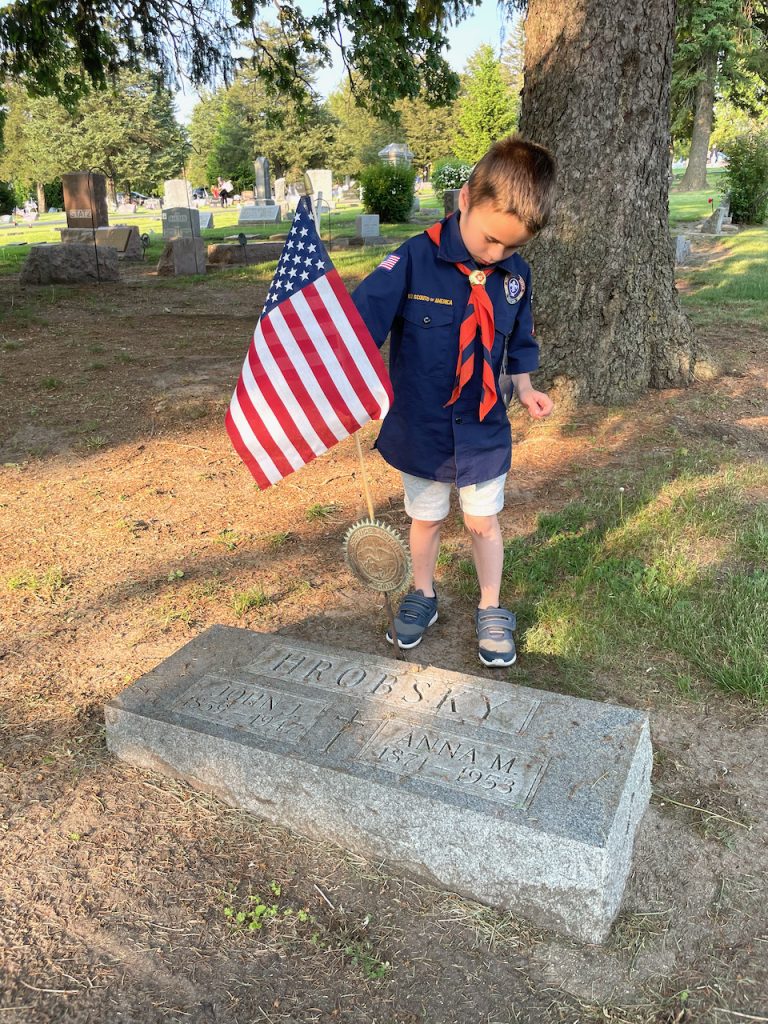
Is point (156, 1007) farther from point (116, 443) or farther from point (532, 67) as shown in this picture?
point (532, 67)

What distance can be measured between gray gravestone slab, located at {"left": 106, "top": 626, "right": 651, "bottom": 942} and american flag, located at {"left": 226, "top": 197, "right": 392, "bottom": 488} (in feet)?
A: 2.26

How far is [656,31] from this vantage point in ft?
16.4

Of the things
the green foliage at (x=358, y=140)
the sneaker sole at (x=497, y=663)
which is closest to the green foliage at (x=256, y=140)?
the green foliage at (x=358, y=140)

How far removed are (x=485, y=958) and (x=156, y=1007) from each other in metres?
0.73

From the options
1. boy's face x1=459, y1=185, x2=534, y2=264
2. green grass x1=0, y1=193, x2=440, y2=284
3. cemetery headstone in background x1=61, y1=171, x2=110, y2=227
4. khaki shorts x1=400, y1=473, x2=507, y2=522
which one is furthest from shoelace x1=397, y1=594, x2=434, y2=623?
cemetery headstone in background x1=61, y1=171, x2=110, y2=227

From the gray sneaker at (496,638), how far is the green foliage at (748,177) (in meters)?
18.2

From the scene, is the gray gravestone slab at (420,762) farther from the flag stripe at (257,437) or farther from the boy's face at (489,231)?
the boy's face at (489,231)

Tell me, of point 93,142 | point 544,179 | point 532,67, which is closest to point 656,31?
point 532,67

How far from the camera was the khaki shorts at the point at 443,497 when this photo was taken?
2.76 metres

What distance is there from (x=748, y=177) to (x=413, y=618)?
19.6 m

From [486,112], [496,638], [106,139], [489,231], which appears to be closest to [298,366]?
[489,231]

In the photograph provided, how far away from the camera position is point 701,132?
38938 millimetres

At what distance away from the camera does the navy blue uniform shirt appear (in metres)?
2.56

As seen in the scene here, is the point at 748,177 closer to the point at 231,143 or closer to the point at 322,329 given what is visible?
the point at 322,329
